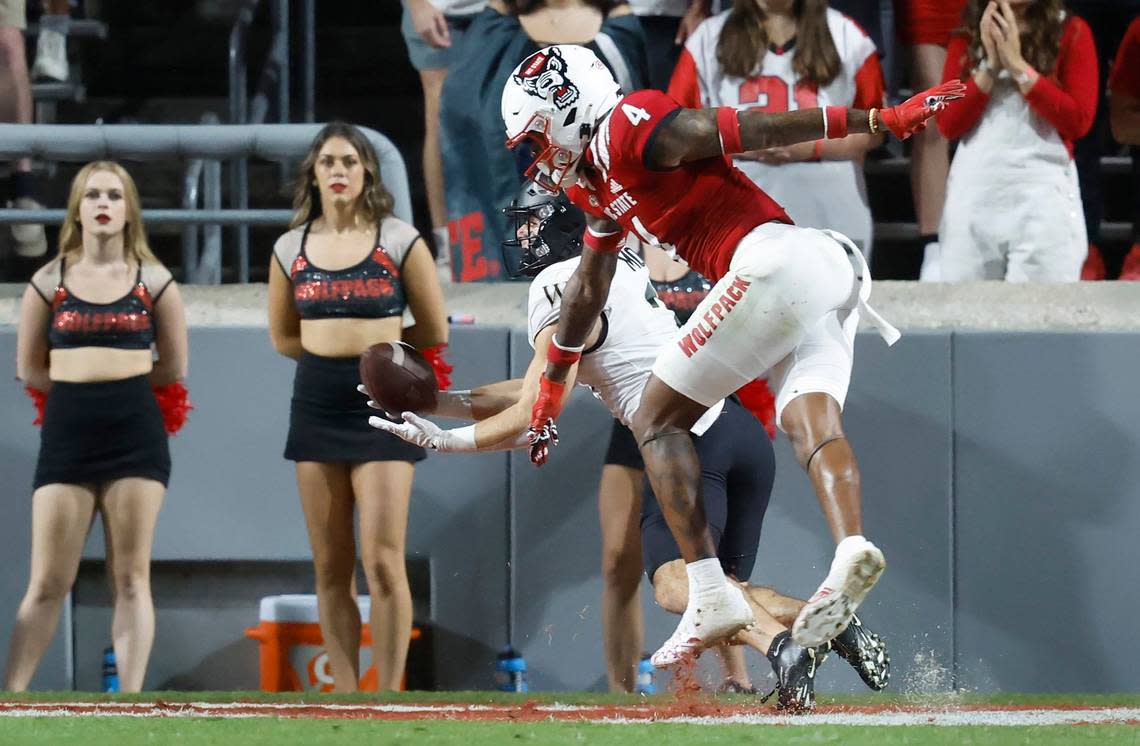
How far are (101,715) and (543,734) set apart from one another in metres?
1.41

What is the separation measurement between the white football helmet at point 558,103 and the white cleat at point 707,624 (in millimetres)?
1233

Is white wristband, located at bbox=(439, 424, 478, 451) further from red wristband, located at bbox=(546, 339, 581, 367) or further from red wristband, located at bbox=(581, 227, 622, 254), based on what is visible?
red wristband, located at bbox=(581, 227, 622, 254)

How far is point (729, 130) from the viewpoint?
428cm

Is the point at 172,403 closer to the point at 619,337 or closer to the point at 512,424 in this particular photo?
the point at 512,424

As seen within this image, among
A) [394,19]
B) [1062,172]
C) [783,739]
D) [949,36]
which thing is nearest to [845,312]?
[783,739]

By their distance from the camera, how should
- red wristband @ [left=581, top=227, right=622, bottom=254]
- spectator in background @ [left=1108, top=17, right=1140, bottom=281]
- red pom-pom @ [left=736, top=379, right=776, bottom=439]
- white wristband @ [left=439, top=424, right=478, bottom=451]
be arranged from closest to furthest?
1. red wristband @ [left=581, top=227, right=622, bottom=254]
2. white wristband @ [left=439, top=424, right=478, bottom=451]
3. red pom-pom @ [left=736, top=379, right=776, bottom=439]
4. spectator in background @ [left=1108, top=17, right=1140, bottom=281]

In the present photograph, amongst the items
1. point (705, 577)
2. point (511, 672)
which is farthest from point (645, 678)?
point (705, 577)

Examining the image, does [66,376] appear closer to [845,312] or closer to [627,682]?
[627,682]

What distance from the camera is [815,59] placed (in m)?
6.84

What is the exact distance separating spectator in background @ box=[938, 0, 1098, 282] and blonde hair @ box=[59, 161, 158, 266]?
3275mm

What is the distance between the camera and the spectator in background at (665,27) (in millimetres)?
7285

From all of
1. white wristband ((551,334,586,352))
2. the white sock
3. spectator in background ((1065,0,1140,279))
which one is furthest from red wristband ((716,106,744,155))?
spectator in background ((1065,0,1140,279))

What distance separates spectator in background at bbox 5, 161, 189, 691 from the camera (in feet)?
20.9

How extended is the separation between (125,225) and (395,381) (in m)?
2.02
